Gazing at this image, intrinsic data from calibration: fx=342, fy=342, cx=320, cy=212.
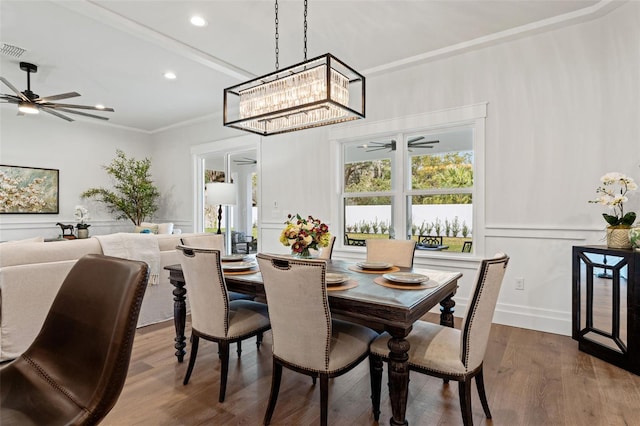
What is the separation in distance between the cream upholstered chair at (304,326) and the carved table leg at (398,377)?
0.79 ft

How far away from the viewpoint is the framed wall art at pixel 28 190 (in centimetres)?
580

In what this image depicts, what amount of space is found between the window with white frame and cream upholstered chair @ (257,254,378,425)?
8.38 feet

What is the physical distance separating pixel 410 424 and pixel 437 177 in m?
2.83

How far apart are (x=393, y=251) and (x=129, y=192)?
5.86m

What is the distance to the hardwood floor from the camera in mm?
1910

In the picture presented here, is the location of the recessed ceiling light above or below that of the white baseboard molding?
above

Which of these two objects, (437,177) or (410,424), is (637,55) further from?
(410,424)

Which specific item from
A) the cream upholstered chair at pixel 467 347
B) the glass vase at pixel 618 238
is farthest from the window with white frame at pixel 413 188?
the cream upholstered chair at pixel 467 347

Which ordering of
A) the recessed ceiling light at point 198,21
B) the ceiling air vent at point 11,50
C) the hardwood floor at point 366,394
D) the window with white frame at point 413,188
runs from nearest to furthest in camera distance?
the hardwood floor at point 366,394 → the recessed ceiling light at point 198,21 → the ceiling air vent at point 11,50 → the window with white frame at point 413,188

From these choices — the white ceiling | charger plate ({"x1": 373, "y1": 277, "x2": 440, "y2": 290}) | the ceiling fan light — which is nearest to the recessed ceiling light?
the white ceiling

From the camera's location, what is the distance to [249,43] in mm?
3650

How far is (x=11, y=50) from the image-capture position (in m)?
3.71

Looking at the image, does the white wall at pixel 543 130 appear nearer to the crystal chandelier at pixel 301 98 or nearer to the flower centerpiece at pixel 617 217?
the flower centerpiece at pixel 617 217

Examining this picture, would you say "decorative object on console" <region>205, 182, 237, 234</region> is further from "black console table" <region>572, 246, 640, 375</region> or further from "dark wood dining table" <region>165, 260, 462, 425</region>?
"black console table" <region>572, 246, 640, 375</region>
